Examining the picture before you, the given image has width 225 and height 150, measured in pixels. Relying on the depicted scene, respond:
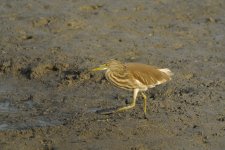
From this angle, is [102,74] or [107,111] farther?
[102,74]

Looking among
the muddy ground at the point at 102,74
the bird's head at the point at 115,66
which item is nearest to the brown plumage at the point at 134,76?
the bird's head at the point at 115,66

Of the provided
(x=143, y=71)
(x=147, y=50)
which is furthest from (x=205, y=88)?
(x=147, y=50)

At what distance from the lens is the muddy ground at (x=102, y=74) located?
27.9ft

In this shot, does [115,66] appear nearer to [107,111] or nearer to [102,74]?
[107,111]

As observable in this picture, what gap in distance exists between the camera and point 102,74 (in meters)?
10.7

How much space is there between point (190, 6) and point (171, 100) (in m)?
4.43

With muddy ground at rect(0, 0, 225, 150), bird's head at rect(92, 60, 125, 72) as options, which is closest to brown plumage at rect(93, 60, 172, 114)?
bird's head at rect(92, 60, 125, 72)

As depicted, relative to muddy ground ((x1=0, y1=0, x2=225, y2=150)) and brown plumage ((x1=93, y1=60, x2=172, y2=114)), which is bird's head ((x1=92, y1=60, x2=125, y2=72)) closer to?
brown plumage ((x1=93, y1=60, x2=172, y2=114))

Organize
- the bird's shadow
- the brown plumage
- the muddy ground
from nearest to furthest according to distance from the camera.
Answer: the muddy ground → the brown plumage → the bird's shadow

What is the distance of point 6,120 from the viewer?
30.2 ft

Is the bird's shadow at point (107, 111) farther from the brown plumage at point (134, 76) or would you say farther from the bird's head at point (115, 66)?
the bird's head at point (115, 66)

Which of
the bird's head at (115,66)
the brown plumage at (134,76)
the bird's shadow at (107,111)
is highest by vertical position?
the bird's head at (115,66)

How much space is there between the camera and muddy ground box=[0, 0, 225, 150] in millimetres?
8500

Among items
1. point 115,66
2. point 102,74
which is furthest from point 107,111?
point 102,74
